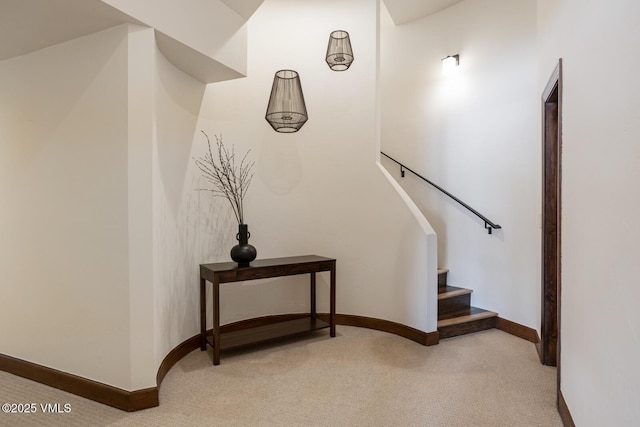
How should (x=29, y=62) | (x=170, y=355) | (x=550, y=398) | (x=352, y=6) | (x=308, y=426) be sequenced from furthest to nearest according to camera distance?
(x=352, y=6) → (x=170, y=355) → (x=29, y=62) → (x=550, y=398) → (x=308, y=426)

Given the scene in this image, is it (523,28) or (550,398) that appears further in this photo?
(523,28)

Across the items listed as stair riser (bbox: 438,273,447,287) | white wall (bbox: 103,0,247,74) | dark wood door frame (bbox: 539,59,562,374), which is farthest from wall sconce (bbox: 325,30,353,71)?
stair riser (bbox: 438,273,447,287)

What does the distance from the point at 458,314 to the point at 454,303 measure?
0.14 meters

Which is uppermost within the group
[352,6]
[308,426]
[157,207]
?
→ [352,6]

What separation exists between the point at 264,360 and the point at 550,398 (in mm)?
2076

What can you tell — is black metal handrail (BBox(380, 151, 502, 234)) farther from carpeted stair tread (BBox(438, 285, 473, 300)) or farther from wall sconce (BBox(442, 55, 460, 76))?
wall sconce (BBox(442, 55, 460, 76))

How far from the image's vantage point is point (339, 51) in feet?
12.2

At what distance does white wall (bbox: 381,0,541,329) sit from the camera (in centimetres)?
373

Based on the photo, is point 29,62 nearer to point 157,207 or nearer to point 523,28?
point 157,207

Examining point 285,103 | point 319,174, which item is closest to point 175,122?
point 285,103

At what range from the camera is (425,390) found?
106 inches

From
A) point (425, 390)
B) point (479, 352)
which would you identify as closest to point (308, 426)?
point (425, 390)

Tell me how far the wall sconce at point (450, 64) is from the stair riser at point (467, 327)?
275cm

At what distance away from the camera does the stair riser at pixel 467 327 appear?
12.2 ft
